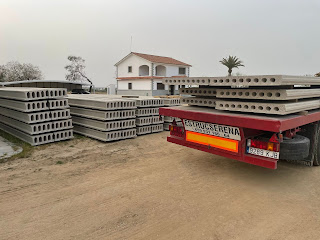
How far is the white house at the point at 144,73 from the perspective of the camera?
1315 inches

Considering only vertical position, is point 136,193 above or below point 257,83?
below

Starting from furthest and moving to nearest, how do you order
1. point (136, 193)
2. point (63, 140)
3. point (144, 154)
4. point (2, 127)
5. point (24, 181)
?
point (2, 127), point (63, 140), point (144, 154), point (24, 181), point (136, 193)

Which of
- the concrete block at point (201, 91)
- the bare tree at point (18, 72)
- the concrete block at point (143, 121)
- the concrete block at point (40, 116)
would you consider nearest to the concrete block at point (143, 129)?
the concrete block at point (143, 121)

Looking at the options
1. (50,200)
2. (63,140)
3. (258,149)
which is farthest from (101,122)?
(258,149)

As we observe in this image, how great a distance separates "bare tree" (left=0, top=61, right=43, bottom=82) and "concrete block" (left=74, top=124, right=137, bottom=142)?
3990 cm

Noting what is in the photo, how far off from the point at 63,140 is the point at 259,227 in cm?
681

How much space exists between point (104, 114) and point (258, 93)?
5.36 meters

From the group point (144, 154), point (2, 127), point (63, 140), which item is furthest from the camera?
point (2, 127)

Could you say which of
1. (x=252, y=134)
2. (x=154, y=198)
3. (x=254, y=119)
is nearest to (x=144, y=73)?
(x=252, y=134)

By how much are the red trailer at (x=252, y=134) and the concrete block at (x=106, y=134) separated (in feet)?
12.3

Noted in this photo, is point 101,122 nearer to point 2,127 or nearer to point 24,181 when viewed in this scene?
point 24,181

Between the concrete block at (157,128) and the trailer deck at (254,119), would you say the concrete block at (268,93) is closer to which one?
the trailer deck at (254,119)

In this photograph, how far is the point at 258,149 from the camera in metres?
4.02

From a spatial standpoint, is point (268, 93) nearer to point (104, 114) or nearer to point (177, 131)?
point (177, 131)
